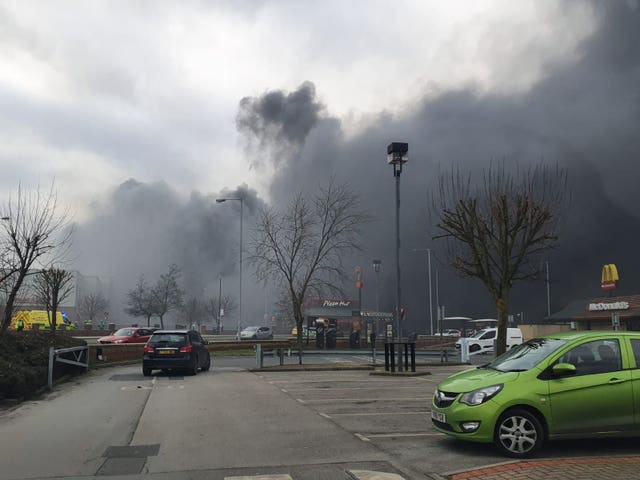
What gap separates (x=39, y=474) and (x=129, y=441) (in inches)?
74.8

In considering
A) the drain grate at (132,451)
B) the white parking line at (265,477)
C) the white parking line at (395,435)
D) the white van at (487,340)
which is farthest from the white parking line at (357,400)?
the white van at (487,340)

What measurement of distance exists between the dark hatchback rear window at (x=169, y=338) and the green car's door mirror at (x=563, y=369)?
14.6 m

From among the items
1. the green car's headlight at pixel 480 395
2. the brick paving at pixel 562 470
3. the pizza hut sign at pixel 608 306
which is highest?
the pizza hut sign at pixel 608 306

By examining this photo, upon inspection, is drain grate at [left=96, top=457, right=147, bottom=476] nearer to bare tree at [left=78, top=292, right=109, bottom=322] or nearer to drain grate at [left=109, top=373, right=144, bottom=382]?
drain grate at [left=109, top=373, right=144, bottom=382]

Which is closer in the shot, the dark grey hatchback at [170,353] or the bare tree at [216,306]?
the dark grey hatchback at [170,353]

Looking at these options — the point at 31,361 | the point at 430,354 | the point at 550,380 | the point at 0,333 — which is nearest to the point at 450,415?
the point at 550,380

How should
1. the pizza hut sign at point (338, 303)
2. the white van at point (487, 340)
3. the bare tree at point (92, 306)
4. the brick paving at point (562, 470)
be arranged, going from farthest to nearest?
the bare tree at point (92, 306) → the pizza hut sign at point (338, 303) → the white van at point (487, 340) → the brick paving at point (562, 470)

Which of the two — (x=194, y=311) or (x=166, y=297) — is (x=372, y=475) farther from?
(x=194, y=311)

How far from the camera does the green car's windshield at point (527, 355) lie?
24.1 ft

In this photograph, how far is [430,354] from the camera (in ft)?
104

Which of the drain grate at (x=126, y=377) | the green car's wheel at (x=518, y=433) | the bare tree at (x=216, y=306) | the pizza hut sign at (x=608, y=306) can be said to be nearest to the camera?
the green car's wheel at (x=518, y=433)

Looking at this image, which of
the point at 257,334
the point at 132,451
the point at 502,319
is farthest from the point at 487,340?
the point at 132,451

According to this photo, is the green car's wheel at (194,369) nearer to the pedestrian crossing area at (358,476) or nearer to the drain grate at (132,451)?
the drain grate at (132,451)

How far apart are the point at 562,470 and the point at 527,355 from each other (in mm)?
1894
